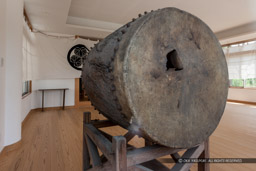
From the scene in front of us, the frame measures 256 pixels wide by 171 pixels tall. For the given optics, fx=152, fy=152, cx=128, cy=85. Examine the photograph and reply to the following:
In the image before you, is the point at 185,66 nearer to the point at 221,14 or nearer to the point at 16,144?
the point at 16,144

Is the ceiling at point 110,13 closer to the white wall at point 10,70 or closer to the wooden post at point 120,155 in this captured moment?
the white wall at point 10,70

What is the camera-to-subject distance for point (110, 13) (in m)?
3.39

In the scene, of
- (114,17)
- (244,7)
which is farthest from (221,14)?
(114,17)

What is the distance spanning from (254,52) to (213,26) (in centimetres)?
221

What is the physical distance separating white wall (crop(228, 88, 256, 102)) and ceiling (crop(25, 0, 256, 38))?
Result: 2461 millimetres

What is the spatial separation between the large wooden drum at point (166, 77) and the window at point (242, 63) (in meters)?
5.81

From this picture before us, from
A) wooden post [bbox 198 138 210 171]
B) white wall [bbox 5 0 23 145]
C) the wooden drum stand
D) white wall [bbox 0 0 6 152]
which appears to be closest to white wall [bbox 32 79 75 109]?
white wall [bbox 5 0 23 145]

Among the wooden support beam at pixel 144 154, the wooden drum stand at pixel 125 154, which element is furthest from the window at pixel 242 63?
the wooden support beam at pixel 144 154

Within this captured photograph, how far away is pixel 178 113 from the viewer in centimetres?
74

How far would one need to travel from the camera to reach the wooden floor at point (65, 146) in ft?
5.02

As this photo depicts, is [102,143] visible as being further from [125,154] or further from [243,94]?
[243,94]

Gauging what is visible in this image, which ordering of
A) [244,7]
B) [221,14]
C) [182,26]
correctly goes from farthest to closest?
[221,14]
[244,7]
[182,26]

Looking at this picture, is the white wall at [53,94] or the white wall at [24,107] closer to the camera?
the white wall at [24,107]

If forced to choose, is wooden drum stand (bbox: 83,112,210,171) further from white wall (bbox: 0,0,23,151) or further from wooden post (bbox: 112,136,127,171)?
white wall (bbox: 0,0,23,151)
